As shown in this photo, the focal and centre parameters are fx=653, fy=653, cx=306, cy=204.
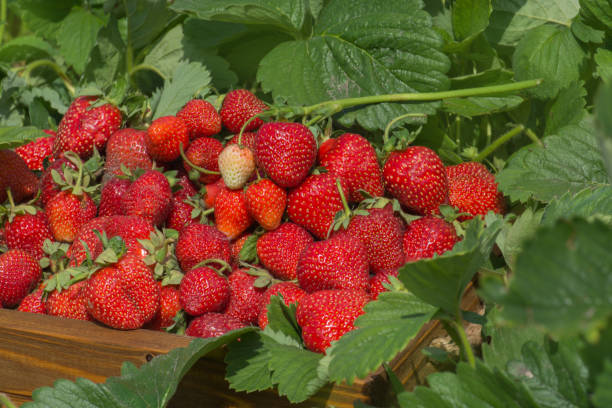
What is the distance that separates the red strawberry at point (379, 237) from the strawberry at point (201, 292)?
0.23 metres

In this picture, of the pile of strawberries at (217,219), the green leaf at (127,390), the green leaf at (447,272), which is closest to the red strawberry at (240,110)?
the pile of strawberries at (217,219)

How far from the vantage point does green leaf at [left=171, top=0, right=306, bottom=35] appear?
4.04 ft

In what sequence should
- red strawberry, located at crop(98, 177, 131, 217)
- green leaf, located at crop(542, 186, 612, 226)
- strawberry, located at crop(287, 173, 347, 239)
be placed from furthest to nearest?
red strawberry, located at crop(98, 177, 131, 217) → strawberry, located at crop(287, 173, 347, 239) → green leaf, located at crop(542, 186, 612, 226)

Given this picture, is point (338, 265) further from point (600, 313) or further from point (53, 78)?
point (53, 78)

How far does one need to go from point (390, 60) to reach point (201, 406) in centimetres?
73

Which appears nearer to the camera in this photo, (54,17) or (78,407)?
(78,407)

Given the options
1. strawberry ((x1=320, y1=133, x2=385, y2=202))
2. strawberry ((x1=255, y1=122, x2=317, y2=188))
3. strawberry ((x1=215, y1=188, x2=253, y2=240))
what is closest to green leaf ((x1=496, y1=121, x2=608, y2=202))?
strawberry ((x1=320, y1=133, x2=385, y2=202))

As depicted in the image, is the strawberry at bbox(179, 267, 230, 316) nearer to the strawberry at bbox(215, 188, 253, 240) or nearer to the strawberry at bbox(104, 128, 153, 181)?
the strawberry at bbox(215, 188, 253, 240)

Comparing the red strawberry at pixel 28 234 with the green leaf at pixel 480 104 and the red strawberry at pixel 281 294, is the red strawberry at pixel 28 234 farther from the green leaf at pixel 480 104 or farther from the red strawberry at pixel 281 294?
the green leaf at pixel 480 104

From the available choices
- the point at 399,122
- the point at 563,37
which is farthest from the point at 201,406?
the point at 563,37

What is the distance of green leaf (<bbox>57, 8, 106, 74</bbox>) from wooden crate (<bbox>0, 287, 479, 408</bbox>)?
744 mm

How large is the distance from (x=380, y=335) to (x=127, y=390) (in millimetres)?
341

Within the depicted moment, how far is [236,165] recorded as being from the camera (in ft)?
3.69

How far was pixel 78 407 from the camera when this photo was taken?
2.57 ft
